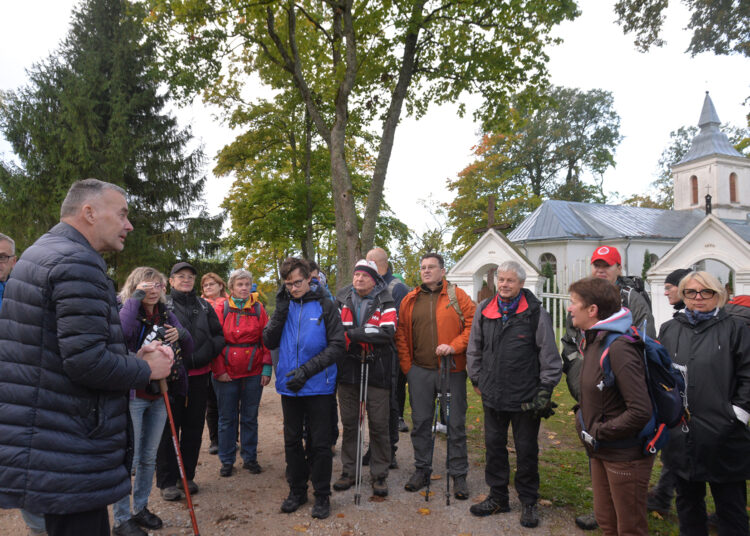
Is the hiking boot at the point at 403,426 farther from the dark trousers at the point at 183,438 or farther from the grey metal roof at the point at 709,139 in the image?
the grey metal roof at the point at 709,139

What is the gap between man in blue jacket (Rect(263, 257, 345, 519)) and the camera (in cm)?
386

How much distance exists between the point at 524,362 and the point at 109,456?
295 centimetres

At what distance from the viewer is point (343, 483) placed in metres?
4.37

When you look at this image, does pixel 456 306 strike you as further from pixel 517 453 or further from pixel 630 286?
pixel 630 286

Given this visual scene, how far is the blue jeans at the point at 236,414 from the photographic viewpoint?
4.73 metres

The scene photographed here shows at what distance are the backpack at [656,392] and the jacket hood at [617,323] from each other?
→ 0.12 ft

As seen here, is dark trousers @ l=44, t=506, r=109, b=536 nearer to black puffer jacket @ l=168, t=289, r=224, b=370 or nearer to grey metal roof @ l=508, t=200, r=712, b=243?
black puffer jacket @ l=168, t=289, r=224, b=370

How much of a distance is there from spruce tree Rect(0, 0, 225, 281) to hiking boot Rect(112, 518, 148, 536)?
14546 millimetres

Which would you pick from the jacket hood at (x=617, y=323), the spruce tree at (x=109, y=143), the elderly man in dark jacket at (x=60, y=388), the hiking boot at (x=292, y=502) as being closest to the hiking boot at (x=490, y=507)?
the hiking boot at (x=292, y=502)

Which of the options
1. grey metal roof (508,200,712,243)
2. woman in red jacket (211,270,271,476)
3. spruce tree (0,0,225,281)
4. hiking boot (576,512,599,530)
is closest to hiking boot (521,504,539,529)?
hiking boot (576,512,599,530)

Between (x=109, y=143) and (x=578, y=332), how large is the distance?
57.5 feet

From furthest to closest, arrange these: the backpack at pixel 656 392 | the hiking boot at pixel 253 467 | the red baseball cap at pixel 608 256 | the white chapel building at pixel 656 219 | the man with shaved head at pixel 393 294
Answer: the white chapel building at pixel 656 219 < the man with shaved head at pixel 393 294 < the hiking boot at pixel 253 467 < the red baseball cap at pixel 608 256 < the backpack at pixel 656 392

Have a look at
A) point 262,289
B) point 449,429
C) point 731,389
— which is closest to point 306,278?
point 449,429

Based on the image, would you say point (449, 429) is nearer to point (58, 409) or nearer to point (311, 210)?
point (58, 409)
